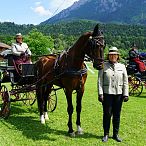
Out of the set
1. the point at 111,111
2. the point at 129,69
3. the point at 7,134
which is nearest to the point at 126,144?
the point at 111,111

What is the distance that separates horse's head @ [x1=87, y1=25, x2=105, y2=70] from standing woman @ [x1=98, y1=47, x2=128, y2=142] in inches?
9.4

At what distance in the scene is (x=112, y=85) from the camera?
320 inches

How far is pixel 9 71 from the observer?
1149 cm

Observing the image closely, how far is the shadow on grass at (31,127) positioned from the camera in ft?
28.6

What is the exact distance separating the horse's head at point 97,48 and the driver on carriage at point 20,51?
148 inches

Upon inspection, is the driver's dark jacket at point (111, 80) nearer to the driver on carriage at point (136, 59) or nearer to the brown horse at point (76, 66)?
the brown horse at point (76, 66)

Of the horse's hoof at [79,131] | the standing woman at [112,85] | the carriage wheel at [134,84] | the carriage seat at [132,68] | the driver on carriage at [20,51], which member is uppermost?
the driver on carriage at [20,51]

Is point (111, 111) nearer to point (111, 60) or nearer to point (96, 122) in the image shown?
point (111, 60)

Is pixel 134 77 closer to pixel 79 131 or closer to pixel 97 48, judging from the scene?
pixel 79 131

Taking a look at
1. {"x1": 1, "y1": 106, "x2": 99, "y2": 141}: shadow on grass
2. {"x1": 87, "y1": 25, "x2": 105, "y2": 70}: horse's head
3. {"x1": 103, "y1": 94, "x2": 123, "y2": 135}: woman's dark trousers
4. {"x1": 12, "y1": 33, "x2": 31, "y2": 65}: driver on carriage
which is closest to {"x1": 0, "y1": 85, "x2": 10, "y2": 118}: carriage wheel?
A: {"x1": 1, "y1": 106, "x2": 99, "y2": 141}: shadow on grass

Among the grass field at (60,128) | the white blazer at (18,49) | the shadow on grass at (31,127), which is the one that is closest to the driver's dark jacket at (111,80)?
the grass field at (60,128)

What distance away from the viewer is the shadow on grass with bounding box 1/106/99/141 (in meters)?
8.73

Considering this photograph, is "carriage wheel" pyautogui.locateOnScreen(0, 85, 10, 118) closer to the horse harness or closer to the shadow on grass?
the shadow on grass

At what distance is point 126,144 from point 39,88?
373cm
